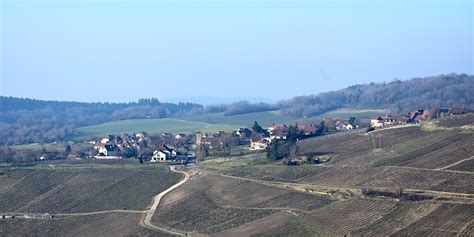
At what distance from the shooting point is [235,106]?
13412 cm

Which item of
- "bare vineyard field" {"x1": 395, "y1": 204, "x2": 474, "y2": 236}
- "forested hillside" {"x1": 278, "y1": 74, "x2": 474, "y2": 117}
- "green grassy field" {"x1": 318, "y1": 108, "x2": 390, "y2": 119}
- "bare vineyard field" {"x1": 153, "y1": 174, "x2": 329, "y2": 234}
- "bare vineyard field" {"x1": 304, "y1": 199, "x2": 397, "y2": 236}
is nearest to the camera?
"bare vineyard field" {"x1": 395, "y1": 204, "x2": 474, "y2": 236}

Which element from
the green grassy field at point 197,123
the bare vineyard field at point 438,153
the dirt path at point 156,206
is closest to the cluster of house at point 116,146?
the green grassy field at point 197,123

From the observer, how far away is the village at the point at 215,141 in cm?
7006

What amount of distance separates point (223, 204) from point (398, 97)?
84.8 m

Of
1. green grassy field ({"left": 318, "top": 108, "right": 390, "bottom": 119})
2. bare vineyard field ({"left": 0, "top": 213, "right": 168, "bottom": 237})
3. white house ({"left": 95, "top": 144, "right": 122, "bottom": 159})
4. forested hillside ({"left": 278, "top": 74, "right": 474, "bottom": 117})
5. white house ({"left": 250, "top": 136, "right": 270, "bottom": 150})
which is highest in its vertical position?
forested hillside ({"left": 278, "top": 74, "right": 474, "bottom": 117})

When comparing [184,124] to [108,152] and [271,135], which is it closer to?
[271,135]

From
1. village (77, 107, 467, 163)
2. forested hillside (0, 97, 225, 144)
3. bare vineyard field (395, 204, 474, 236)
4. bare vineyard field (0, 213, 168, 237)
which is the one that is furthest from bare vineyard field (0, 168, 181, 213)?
forested hillside (0, 97, 225, 144)

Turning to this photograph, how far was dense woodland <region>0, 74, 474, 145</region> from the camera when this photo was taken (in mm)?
108500

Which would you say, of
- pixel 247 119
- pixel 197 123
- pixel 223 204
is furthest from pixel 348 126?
pixel 223 204

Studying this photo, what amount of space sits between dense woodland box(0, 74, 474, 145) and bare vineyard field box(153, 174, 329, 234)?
166 feet

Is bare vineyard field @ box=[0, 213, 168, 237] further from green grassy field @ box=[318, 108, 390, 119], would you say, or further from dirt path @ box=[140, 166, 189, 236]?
green grassy field @ box=[318, 108, 390, 119]

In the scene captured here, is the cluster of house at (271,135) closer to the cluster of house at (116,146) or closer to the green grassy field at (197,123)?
the cluster of house at (116,146)

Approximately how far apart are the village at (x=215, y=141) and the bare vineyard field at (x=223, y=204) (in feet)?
52.6

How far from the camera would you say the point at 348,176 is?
49562 mm
